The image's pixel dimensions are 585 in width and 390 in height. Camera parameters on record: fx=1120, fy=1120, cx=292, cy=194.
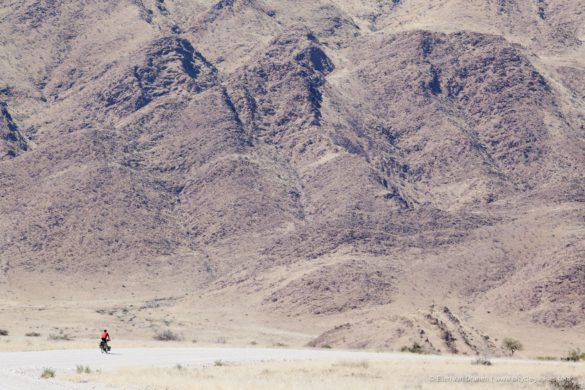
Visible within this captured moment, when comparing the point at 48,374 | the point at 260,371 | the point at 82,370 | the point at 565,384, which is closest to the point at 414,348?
the point at 260,371

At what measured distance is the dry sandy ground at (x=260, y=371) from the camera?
39.2m

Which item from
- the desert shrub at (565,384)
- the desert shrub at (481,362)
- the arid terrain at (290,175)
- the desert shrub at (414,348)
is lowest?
the arid terrain at (290,175)

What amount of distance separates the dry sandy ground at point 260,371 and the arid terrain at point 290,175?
1770 cm

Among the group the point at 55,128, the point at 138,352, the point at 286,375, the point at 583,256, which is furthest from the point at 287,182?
the point at 286,375

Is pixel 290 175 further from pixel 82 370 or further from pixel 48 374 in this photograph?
pixel 48 374

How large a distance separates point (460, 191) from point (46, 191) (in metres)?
54.2

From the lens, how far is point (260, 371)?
4522 centimetres

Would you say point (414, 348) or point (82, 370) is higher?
point (82, 370)

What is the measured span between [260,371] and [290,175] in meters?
108

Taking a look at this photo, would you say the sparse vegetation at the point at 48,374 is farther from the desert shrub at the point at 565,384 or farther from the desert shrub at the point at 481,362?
the desert shrub at the point at 481,362

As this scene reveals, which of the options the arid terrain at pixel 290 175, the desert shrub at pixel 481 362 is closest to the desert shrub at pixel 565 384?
the desert shrub at pixel 481 362

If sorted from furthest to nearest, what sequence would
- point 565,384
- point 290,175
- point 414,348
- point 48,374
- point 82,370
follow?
point 290,175, point 414,348, point 565,384, point 82,370, point 48,374

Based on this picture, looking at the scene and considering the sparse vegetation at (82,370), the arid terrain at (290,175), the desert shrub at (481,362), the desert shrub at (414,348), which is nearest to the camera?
the sparse vegetation at (82,370)

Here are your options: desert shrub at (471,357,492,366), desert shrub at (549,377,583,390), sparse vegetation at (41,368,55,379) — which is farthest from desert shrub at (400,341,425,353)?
sparse vegetation at (41,368,55,379)
